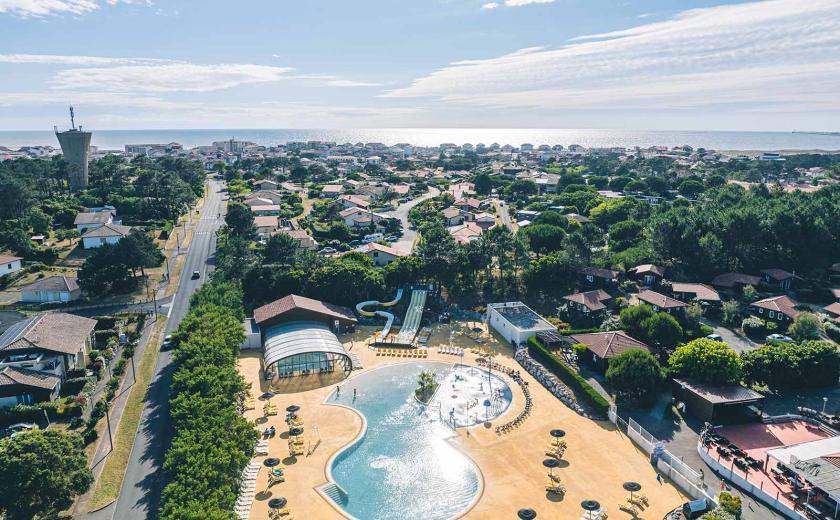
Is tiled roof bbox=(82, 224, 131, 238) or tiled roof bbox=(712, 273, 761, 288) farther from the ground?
tiled roof bbox=(82, 224, 131, 238)

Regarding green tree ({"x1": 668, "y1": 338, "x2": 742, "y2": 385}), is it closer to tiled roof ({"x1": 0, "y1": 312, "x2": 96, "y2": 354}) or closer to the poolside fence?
the poolside fence

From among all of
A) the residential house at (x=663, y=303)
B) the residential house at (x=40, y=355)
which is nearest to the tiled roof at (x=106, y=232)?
the residential house at (x=40, y=355)

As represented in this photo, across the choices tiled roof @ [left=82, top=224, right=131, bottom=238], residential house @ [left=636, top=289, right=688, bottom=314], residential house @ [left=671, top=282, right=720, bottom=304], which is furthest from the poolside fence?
tiled roof @ [left=82, top=224, right=131, bottom=238]

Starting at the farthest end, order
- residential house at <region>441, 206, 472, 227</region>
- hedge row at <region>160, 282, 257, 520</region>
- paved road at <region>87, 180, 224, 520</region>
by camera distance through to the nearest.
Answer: residential house at <region>441, 206, 472, 227</region> < paved road at <region>87, 180, 224, 520</region> < hedge row at <region>160, 282, 257, 520</region>

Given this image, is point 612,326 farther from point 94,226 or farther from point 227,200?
point 227,200

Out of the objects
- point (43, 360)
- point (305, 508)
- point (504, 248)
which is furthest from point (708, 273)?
point (43, 360)

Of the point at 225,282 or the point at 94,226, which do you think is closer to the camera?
the point at 225,282
